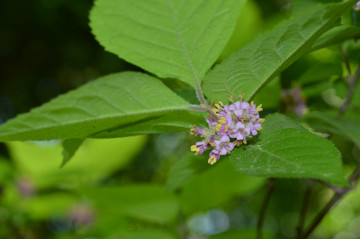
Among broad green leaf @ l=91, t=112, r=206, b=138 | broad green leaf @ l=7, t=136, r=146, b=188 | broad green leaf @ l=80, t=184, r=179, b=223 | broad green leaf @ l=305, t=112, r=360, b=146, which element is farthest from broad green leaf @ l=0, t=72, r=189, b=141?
broad green leaf @ l=7, t=136, r=146, b=188

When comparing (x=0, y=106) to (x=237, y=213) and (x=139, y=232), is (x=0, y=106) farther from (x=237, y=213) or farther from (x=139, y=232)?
(x=139, y=232)

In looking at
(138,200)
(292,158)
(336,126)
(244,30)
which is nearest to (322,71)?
(336,126)

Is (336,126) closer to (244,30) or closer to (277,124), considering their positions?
(277,124)

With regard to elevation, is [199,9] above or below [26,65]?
above

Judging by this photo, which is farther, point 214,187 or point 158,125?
point 214,187

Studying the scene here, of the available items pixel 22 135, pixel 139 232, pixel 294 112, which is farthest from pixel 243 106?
pixel 139 232

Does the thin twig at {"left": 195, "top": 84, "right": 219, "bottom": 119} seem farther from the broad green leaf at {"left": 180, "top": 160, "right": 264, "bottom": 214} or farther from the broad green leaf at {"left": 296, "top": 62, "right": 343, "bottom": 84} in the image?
the broad green leaf at {"left": 180, "top": 160, "right": 264, "bottom": 214}
